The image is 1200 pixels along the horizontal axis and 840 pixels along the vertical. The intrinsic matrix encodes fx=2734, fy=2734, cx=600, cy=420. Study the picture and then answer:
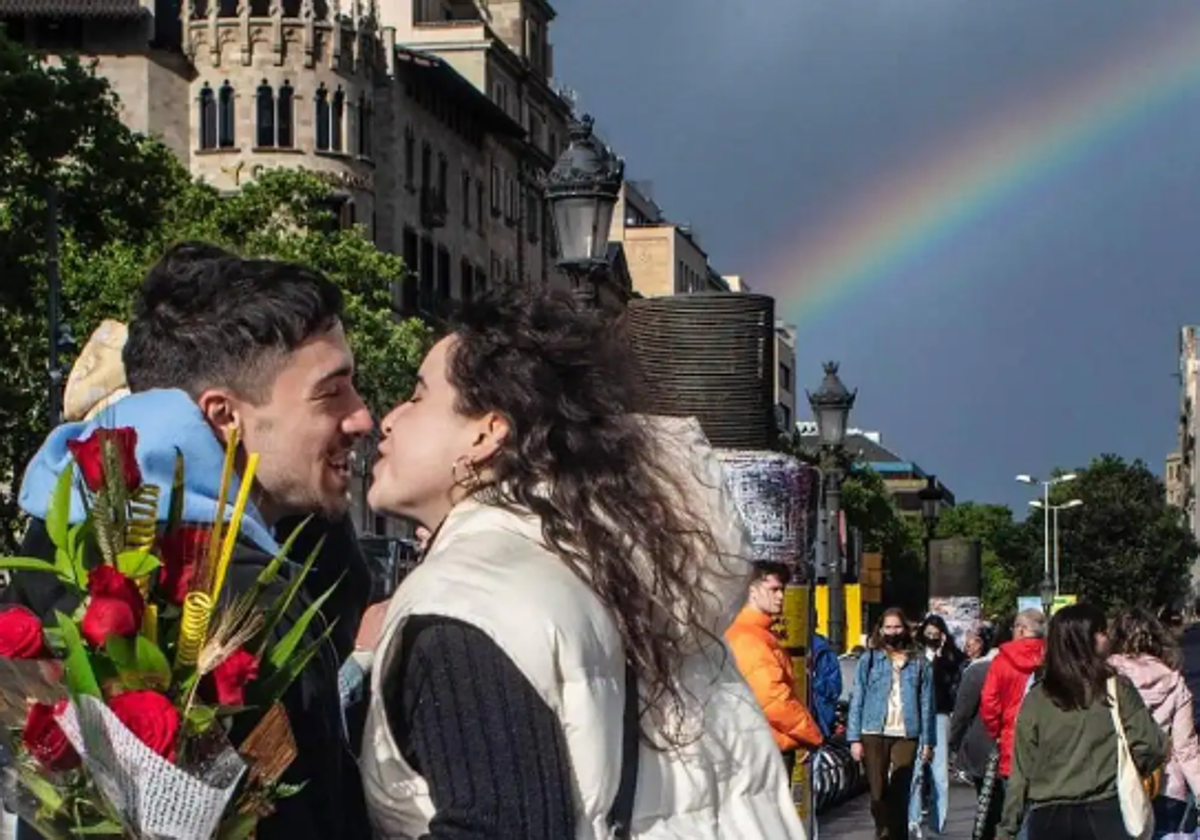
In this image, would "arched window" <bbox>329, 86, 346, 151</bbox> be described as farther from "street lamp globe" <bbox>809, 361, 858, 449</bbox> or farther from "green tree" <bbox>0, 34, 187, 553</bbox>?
"street lamp globe" <bbox>809, 361, 858, 449</bbox>

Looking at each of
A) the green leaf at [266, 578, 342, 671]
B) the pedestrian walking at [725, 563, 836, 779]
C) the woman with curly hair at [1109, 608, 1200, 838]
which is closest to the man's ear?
the green leaf at [266, 578, 342, 671]

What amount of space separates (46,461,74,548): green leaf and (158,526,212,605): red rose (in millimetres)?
118

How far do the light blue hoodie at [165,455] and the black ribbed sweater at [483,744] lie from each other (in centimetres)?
40

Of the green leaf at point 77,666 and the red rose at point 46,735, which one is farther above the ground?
the green leaf at point 77,666

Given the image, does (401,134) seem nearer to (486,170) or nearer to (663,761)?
(486,170)

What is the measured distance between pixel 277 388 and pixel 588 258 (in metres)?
9.91

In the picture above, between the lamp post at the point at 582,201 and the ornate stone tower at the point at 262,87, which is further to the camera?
the ornate stone tower at the point at 262,87

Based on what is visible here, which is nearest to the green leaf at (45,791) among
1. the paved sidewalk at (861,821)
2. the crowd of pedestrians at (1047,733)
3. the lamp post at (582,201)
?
the crowd of pedestrians at (1047,733)

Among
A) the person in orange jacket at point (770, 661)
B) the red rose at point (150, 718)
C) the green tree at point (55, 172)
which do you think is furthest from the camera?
the green tree at point (55, 172)

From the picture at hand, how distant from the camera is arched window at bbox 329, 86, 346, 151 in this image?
73625 mm

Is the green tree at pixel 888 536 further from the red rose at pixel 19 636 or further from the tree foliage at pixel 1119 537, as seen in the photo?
the red rose at pixel 19 636

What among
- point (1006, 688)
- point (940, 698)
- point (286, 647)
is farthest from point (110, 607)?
point (940, 698)

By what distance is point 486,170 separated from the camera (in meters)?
88.4

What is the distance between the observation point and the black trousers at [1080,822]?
11438 millimetres
